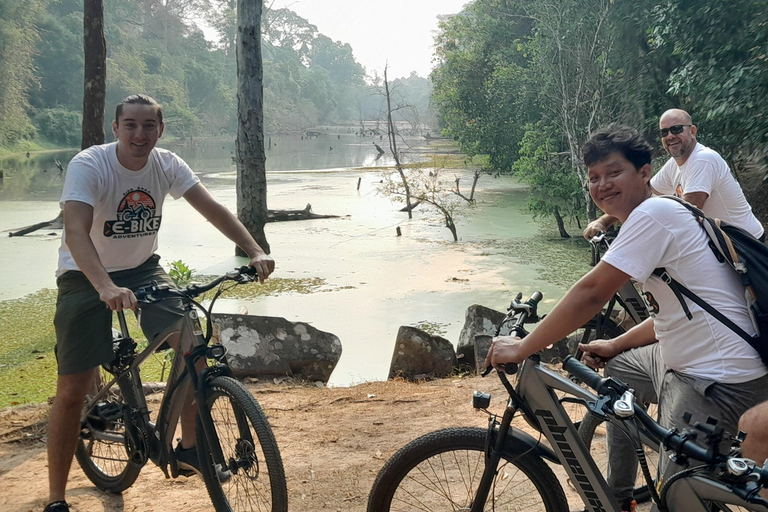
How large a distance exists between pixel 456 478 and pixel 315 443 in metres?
1.60

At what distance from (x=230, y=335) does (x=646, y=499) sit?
3.36m

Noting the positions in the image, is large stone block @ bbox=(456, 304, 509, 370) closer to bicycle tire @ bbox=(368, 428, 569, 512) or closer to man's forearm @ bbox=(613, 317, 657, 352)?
man's forearm @ bbox=(613, 317, 657, 352)

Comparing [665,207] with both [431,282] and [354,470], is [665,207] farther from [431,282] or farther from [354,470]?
[431,282]

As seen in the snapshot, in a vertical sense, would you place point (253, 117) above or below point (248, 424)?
above

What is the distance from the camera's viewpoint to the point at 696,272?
183cm

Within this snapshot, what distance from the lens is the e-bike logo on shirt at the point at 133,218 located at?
108 inches

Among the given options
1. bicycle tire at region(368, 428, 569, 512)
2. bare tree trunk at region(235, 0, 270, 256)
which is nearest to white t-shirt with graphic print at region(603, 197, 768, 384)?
bicycle tire at region(368, 428, 569, 512)

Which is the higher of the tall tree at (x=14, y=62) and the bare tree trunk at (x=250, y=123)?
the tall tree at (x=14, y=62)

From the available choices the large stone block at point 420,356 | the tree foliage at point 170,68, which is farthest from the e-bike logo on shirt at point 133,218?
the tree foliage at point 170,68

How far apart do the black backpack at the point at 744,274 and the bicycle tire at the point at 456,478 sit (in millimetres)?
593

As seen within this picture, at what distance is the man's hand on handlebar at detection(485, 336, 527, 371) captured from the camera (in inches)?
74.2

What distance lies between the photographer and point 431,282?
32.2 ft

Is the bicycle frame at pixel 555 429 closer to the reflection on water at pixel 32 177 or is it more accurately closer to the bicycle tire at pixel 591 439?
the bicycle tire at pixel 591 439

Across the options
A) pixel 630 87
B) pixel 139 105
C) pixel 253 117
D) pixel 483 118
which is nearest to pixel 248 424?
pixel 139 105
